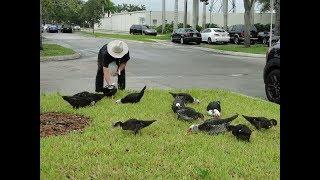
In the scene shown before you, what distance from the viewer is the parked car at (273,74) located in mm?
9375

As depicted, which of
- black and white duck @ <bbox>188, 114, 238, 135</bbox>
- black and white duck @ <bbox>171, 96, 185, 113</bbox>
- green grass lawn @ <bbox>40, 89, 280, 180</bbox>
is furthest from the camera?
black and white duck @ <bbox>171, 96, 185, 113</bbox>

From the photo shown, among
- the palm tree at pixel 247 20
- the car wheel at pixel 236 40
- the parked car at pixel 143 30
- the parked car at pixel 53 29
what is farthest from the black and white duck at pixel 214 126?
the parked car at pixel 53 29

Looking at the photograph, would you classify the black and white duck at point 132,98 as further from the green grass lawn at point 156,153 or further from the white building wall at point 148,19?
the white building wall at point 148,19

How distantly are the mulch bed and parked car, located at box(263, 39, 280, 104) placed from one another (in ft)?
13.6

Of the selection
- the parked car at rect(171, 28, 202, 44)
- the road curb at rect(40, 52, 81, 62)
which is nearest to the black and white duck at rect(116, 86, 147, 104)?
the road curb at rect(40, 52, 81, 62)

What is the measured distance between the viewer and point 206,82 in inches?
528

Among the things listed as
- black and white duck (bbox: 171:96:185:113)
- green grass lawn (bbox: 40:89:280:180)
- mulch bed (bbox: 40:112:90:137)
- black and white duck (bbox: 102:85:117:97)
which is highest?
black and white duck (bbox: 102:85:117:97)

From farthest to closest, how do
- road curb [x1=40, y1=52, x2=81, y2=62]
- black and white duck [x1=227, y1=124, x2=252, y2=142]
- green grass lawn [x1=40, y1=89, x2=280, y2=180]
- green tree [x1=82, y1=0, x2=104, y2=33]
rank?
green tree [x1=82, y1=0, x2=104, y2=33] → road curb [x1=40, y1=52, x2=81, y2=62] → black and white duck [x1=227, y1=124, x2=252, y2=142] → green grass lawn [x1=40, y1=89, x2=280, y2=180]

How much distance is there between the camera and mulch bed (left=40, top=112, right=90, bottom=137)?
6.21 meters

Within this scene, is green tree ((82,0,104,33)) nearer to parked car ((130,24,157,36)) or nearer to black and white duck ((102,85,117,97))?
parked car ((130,24,157,36))

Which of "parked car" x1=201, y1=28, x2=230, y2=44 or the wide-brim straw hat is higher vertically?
"parked car" x1=201, y1=28, x2=230, y2=44

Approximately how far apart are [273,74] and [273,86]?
31 centimetres
